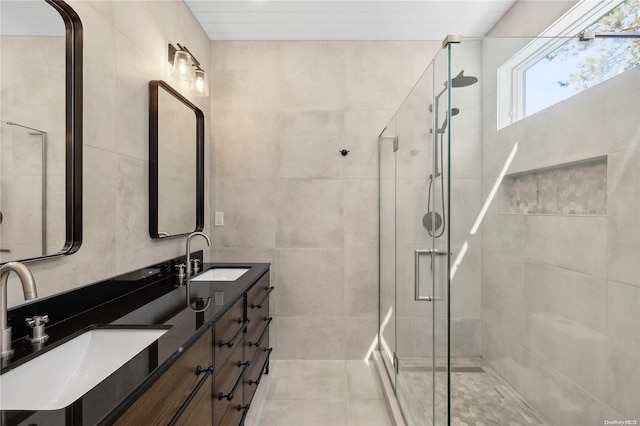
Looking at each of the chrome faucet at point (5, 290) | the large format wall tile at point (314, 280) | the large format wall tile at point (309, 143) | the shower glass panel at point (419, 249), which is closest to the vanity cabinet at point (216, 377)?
the chrome faucet at point (5, 290)

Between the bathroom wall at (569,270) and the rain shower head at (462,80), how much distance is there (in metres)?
0.07

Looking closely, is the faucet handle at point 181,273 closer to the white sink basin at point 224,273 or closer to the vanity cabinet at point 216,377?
the white sink basin at point 224,273

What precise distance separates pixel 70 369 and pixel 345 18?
8.57 ft

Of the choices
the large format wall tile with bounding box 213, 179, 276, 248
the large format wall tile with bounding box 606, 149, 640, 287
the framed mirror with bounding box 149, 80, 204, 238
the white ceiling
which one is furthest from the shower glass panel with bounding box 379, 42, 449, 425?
the framed mirror with bounding box 149, 80, 204, 238

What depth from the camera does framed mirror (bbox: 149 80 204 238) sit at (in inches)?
73.7

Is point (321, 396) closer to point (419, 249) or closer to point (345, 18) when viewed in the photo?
point (419, 249)

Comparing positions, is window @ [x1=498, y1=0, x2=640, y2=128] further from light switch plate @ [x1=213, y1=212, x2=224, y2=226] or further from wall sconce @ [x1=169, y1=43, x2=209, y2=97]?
light switch plate @ [x1=213, y1=212, x2=224, y2=226]

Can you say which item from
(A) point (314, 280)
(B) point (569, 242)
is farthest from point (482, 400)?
(A) point (314, 280)

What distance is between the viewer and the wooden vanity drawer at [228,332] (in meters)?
1.38

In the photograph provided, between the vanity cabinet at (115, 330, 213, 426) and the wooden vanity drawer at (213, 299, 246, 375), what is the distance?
0.26 feet

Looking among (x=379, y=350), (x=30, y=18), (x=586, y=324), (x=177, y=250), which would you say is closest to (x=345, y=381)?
(x=379, y=350)

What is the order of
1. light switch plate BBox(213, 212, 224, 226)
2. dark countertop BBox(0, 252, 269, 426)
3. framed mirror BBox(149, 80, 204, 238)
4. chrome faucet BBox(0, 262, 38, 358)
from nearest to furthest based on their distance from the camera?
1. dark countertop BBox(0, 252, 269, 426)
2. chrome faucet BBox(0, 262, 38, 358)
3. framed mirror BBox(149, 80, 204, 238)
4. light switch plate BBox(213, 212, 224, 226)

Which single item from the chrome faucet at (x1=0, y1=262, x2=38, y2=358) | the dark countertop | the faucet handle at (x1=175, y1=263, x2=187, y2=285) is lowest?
the dark countertop

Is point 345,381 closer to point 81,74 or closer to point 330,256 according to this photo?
point 330,256
